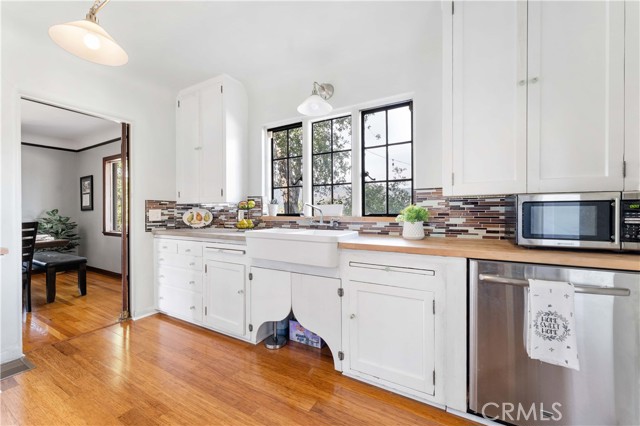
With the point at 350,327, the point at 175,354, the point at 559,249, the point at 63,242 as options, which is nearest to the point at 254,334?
the point at 175,354

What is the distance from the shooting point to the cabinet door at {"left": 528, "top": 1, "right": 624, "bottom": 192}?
1305 millimetres

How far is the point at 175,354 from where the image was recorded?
2150 mm

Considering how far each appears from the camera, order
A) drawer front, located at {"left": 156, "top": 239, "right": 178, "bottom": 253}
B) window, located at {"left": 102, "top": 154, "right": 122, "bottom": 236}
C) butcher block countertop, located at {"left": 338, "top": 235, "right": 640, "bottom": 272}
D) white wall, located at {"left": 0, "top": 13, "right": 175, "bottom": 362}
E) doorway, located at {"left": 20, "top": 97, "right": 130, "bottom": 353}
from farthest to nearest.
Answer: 1. window, located at {"left": 102, "top": 154, "right": 122, "bottom": 236}
2. doorway, located at {"left": 20, "top": 97, "right": 130, "bottom": 353}
3. drawer front, located at {"left": 156, "top": 239, "right": 178, "bottom": 253}
4. white wall, located at {"left": 0, "top": 13, "right": 175, "bottom": 362}
5. butcher block countertop, located at {"left": 338, "top": 235, "right": 640, "bottom": 272}

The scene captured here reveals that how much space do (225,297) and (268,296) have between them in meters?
0.51

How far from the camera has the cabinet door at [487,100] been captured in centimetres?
150

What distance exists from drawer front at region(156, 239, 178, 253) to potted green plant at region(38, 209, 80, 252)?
10.6 ft

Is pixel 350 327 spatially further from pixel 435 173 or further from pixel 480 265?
pixel 435 173

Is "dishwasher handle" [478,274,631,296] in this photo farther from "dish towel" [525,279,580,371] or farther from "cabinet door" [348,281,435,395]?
"cabinet door" [348,281,435,395]

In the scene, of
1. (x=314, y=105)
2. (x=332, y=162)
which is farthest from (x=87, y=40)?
(x=332, y=162)

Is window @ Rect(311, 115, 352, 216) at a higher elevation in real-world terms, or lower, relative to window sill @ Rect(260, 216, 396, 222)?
higher

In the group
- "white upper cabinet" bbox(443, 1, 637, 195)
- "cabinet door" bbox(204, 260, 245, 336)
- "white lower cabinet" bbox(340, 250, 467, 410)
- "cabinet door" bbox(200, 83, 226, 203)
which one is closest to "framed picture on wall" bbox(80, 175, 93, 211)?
"cabinet door" bbox(200, 83, 226, 203)

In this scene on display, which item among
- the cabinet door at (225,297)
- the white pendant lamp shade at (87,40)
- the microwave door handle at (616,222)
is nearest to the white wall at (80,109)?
the cabinet door at (225,297)

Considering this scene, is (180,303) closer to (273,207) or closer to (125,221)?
(125,221)

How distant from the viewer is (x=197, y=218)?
131 inches
